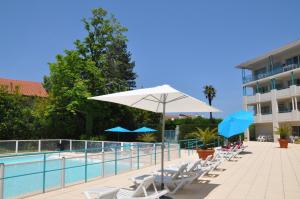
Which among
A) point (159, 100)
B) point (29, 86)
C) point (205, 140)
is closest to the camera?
point (159, 100)

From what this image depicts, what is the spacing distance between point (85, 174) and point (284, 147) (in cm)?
2105

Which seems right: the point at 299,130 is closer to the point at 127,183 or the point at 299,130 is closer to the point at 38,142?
the point at 38,142

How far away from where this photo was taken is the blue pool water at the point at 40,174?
791cm

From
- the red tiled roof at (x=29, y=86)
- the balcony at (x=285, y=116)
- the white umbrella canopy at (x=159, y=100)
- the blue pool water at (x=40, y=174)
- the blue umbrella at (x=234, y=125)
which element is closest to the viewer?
the white umbrella canopy at (x=159, y=100)

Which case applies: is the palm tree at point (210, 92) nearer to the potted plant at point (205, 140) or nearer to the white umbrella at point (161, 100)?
the potted plant at point (205, 140)

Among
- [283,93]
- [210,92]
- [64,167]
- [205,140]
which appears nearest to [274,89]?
[283,93]

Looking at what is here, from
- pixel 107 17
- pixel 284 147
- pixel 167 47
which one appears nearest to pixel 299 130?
pixel 284 147

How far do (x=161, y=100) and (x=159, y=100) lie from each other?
12cm

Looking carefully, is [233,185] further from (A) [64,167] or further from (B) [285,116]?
(B) [285,116]

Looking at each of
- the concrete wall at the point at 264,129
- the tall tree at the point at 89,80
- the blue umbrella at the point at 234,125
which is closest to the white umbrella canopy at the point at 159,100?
the blue umbrella at the point at 234,125

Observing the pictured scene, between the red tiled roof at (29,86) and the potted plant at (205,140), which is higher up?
the red tiled roof at (29,86)

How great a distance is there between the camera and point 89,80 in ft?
103

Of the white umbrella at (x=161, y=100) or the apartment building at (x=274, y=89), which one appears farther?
the apartment building at (x=274, y=89)

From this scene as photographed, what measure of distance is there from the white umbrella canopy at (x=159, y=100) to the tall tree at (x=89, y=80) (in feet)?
70.4
